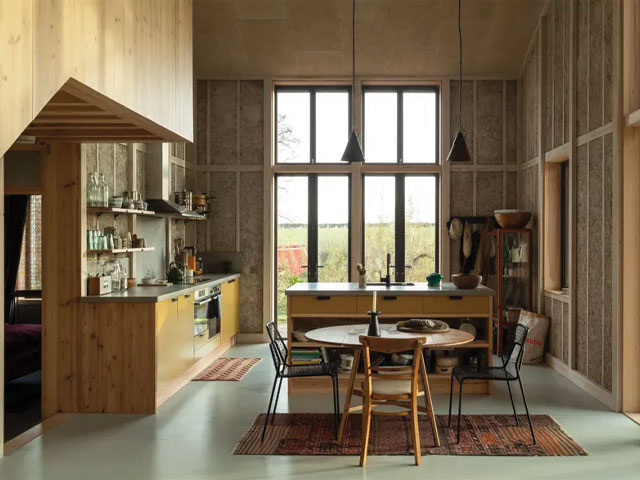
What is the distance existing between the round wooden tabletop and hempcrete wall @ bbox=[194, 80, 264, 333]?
4.19 metres

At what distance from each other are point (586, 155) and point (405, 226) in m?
3.34

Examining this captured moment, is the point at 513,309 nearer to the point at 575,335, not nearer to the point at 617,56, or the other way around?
the point at 575,335

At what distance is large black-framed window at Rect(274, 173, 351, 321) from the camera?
9.53 m

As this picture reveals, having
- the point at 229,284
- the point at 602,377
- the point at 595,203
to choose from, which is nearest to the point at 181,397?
the point at 229,284

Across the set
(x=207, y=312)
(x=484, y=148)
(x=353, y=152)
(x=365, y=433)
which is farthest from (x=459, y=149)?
(x=207, y=312)

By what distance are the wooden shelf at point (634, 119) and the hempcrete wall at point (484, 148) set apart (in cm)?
373

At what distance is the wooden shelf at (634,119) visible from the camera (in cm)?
537

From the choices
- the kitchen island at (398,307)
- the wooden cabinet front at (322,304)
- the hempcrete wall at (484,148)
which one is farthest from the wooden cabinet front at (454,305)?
the hempcrete wall at (484,148)

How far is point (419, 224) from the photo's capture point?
31.2ft

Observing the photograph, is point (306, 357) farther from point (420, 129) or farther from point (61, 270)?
point (420, 129)

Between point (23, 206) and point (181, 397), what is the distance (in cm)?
332

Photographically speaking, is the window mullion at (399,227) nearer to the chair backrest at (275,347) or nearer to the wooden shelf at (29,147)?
the chair backrest at (275,347)

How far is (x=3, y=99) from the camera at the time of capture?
2.64m

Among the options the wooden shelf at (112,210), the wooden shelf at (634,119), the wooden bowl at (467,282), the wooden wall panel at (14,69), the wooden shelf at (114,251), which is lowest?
the wooden bowl at (467,282)
